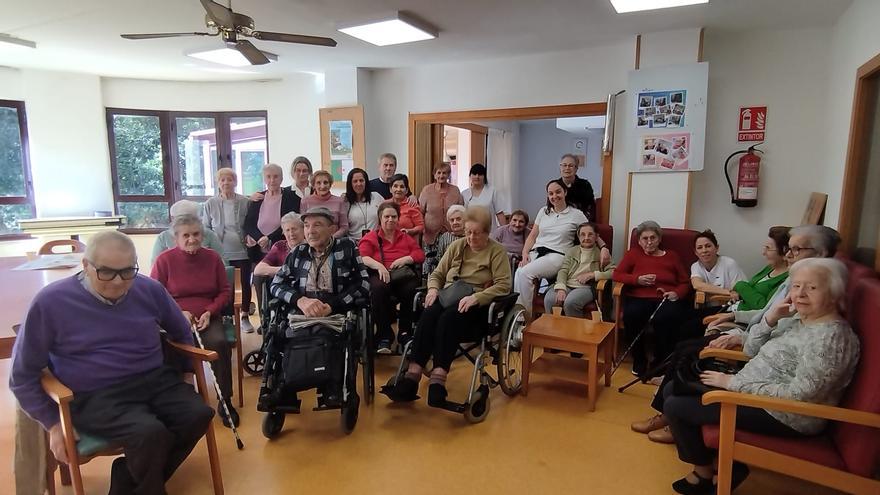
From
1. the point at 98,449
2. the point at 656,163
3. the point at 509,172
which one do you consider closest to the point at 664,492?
the point at 98,449

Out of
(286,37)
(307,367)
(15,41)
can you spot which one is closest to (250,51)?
(286,37)

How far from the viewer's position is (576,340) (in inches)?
110

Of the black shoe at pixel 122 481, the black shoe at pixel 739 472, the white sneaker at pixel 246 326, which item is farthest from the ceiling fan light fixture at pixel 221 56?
the black shoe at pixel 739 472

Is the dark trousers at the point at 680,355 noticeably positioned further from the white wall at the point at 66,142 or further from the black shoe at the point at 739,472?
the white wall at the point at 66,142

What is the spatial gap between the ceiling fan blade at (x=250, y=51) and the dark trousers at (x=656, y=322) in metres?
2.96

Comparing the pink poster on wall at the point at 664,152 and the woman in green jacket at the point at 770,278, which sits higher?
the pink poster on wall at the point at 664,152

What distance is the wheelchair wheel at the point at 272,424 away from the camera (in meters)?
2.49

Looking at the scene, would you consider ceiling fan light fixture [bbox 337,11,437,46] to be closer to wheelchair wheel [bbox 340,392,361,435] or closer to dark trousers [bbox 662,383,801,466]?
wheelchair wheel [bbox 340,392,361,435]

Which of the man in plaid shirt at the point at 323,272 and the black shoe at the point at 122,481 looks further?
the man in plaid shirt at the point at 323,272

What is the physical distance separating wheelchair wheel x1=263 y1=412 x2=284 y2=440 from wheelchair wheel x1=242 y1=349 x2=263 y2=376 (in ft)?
2.85

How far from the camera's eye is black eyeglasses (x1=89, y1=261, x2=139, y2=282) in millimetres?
1747

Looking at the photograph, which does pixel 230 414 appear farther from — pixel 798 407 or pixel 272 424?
pixel 798 407

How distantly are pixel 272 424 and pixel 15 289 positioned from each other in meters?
1.53

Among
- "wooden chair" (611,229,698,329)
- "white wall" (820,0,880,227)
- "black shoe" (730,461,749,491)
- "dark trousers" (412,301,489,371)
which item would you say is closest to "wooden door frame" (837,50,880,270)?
"white wall" (820,0,880,227)
